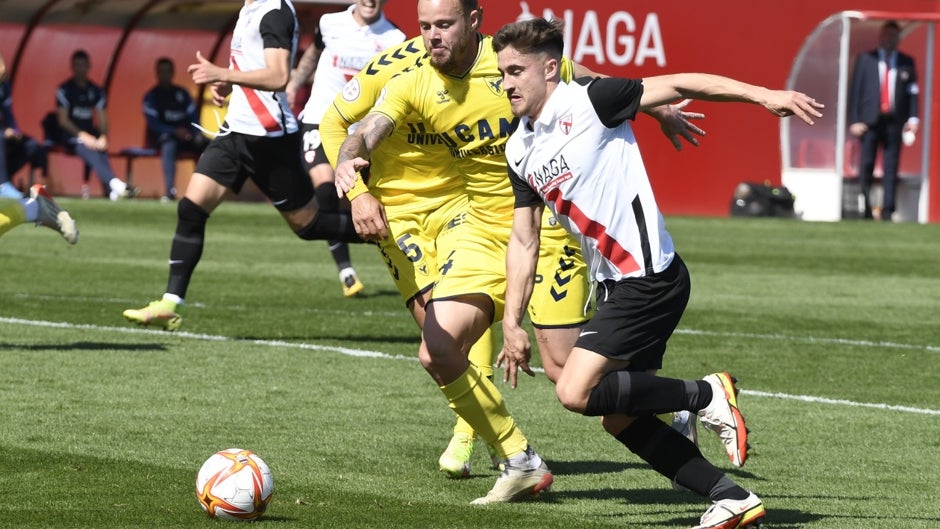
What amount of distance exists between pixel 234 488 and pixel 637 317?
1.49 m

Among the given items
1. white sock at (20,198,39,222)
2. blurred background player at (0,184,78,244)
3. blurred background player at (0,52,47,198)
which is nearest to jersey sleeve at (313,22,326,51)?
blurred background player at (0,184,78,244)

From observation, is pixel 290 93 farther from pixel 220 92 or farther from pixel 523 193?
pixel 523 193

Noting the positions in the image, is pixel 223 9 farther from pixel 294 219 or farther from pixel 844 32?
pixel 294 219

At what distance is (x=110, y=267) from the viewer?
15.7m

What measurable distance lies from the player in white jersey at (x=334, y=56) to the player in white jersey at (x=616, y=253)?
21.4 feet

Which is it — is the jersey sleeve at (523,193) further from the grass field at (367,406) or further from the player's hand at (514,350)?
the grass field at (367,406)

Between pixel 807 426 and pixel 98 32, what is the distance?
22586mm

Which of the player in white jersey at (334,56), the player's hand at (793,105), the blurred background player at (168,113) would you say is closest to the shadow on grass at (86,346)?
the player in white jersey at (334,56)

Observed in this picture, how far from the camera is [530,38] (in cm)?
595

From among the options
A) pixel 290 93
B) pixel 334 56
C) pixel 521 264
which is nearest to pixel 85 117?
pixel 334 56

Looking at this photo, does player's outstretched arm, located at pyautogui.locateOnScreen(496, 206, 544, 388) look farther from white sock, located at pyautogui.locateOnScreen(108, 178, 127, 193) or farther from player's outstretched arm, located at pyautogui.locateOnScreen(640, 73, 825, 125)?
white sock, located at pyautogui.locateOnScreen(108, 178, 127, 193)

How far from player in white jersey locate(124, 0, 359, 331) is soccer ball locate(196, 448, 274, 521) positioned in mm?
4646

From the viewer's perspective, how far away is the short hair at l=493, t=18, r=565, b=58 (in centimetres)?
595

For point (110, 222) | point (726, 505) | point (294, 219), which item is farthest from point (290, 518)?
point (110, 222)
